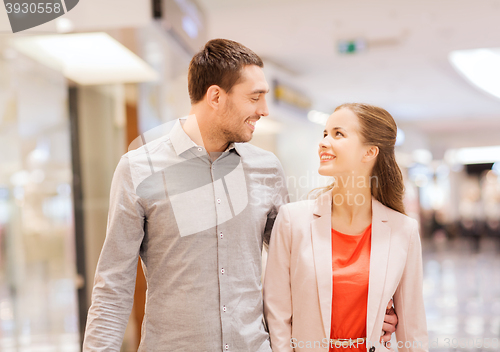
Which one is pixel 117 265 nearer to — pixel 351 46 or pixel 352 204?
pixel 352 204

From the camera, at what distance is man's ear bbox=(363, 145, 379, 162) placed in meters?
1.81

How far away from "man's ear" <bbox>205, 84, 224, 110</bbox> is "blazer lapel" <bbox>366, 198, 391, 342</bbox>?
0.74 meters

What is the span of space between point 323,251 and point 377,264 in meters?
0.20

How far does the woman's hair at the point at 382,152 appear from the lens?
177cm

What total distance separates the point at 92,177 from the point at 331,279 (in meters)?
3.27

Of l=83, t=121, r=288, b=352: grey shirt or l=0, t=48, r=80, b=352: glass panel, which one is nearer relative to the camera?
l=83, t=121, r=288, b=352: grey shirt

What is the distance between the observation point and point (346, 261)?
68.9 inches

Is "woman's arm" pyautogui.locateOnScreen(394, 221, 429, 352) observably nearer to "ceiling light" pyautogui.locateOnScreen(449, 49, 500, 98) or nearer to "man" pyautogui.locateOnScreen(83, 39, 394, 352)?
"man" pyautogui.locateOnScreen(83, 39, 394, 352)

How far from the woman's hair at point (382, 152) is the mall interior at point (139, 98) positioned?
13 centimetres

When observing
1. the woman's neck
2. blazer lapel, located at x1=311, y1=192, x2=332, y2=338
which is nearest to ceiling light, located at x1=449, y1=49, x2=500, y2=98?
the woman's neck

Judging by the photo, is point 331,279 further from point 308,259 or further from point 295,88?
point 295,88

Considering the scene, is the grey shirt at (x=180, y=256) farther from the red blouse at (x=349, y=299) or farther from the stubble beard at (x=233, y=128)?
the red blouse at (x=349, y=299)

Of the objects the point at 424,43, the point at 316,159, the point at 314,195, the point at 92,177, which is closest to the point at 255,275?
the point at 314,195

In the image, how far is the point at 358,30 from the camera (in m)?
5.14
